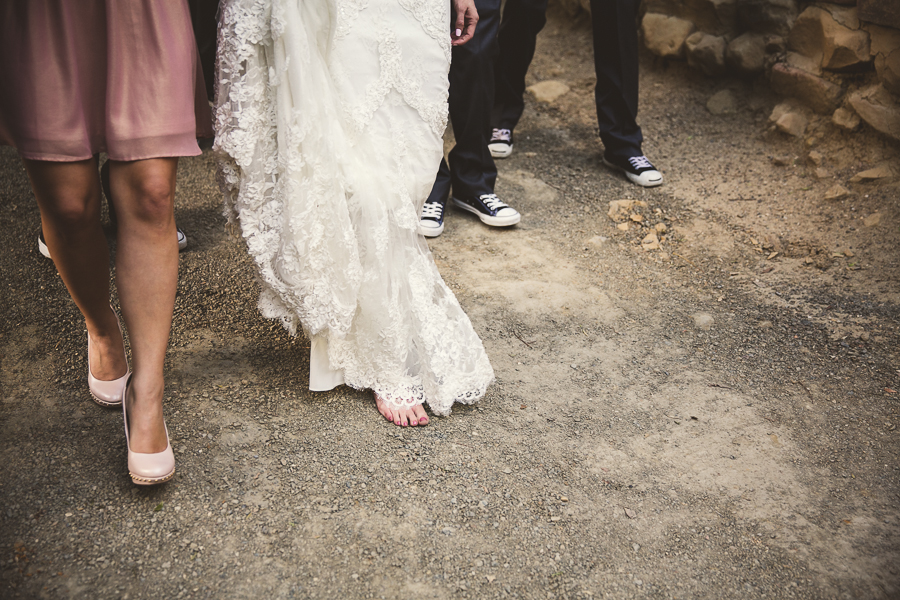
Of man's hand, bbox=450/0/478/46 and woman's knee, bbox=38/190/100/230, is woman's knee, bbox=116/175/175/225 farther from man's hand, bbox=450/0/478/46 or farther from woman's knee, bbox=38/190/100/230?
man's hand, bbox=450/0/478/46

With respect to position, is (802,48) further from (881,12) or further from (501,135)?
(501,135)

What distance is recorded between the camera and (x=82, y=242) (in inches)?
57.5

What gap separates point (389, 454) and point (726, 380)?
107cm

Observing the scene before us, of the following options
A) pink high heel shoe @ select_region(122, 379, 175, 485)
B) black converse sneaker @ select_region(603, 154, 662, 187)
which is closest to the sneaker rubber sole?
black converse sneaker @ select_region(603, 154, 662, 187)

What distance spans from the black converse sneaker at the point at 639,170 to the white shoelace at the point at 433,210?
3.55 ft

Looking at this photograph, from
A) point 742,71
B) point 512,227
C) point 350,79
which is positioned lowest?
point 512,227

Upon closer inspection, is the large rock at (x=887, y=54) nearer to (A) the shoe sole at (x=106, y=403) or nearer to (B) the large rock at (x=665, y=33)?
(B) the large rock at (x=665, y=33)

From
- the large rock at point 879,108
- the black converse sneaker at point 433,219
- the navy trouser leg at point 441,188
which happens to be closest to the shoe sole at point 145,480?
the black converse sneaker at point 433,219

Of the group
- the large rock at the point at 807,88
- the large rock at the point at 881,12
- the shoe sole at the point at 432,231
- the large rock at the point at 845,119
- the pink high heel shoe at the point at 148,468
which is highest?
the large rock at the point at 881,12

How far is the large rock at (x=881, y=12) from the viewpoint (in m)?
2.88

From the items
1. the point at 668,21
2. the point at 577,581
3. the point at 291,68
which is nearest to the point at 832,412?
the point at 577,581

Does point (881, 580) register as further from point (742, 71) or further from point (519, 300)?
point (742, 71)

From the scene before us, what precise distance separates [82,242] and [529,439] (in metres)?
1.19

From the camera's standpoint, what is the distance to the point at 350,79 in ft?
5.03
